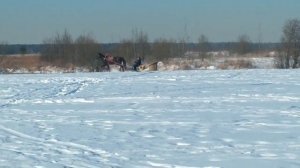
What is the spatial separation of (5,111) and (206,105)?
4.68 metres

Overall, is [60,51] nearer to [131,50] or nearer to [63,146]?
[131,50]

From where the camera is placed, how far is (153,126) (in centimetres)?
1105

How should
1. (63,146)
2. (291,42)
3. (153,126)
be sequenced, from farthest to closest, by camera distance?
(291,42) → (153,126) → (63,146)

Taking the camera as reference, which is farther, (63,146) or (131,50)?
(131,50)

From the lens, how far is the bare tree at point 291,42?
46.8m

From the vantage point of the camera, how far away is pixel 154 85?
20578 mm

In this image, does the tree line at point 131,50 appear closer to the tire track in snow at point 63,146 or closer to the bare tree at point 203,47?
the bare tree at point 203,47

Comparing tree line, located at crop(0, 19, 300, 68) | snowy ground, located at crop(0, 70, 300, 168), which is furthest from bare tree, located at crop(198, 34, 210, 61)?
snowy ground, located at crop(0, 70, 300, 168)

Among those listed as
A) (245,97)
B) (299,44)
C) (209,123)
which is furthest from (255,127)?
(299,44)

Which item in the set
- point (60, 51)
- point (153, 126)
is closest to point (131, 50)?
point (60, 51)

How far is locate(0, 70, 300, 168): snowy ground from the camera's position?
26.4ft

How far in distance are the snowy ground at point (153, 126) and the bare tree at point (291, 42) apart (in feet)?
91.1

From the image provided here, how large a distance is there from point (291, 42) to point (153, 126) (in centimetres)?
3867

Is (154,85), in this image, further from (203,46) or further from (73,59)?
(203,46)
